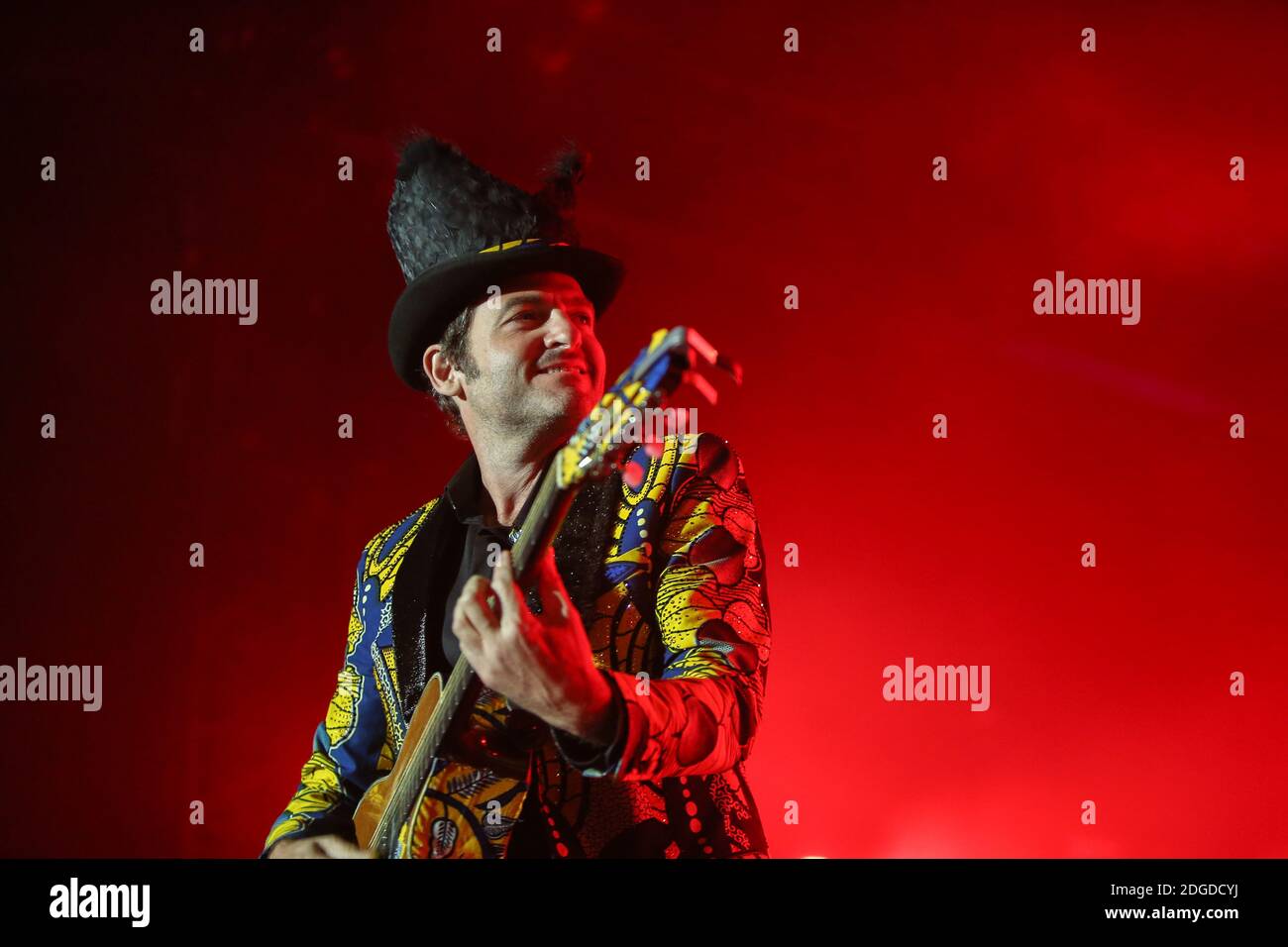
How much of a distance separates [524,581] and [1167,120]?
275cm

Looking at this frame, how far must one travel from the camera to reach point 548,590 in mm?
1450

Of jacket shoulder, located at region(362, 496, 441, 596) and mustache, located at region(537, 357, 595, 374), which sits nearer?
mustache, located at region(537, 357, 595, 374)

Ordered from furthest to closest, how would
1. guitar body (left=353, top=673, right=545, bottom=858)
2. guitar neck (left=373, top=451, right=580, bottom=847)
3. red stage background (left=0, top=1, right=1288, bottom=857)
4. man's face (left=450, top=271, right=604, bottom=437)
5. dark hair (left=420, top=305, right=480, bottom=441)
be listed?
red stage background (left=0, top=1, right=1288, bottom=857) < dark hair (left=420, top=305, right=480, bottom=441) < man's face (left=450, top=271, right=604, bottom=437) < guitar body (left=353, top=673, right=545, bottom=858) < guitar neck (left=373, top=451, right=580, bottom=847)

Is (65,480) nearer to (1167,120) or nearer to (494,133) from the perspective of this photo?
(494,133)

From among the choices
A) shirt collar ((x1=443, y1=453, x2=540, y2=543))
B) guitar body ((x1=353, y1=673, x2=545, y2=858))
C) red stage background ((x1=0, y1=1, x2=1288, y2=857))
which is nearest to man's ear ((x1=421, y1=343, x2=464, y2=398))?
shirt collar ((x1=443, y1=453, x2=540, y2=543))

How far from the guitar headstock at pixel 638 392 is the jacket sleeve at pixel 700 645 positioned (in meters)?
0.26

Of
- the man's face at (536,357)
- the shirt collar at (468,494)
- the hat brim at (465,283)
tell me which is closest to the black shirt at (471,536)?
the shirt collar at (468,494)

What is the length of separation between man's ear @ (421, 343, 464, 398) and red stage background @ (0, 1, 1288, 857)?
3.95 feet

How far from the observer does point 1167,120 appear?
11.1 feet

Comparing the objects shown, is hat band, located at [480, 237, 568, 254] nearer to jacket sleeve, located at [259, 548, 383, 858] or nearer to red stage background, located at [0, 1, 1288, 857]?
jacket sleeve, located at [259, 548, 383, 858]

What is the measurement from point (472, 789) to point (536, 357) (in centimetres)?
70

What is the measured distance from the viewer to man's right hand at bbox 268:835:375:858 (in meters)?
1.80

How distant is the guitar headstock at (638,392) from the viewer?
53.7 inches
